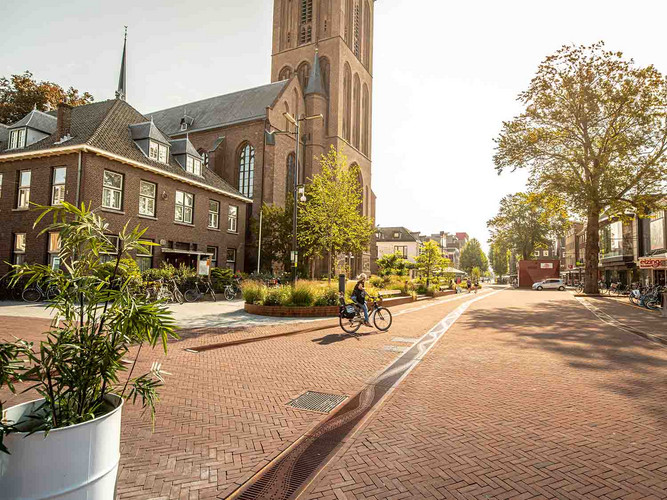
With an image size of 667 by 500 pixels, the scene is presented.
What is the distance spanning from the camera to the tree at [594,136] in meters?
23.8

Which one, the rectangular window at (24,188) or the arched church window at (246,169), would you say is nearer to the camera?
the rectangular window at (24,188)

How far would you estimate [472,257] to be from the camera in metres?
96.5

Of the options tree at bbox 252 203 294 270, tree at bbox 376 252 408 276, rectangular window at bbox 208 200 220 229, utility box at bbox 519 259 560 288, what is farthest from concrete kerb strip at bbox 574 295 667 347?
utility box at bbox 519 259 560 288

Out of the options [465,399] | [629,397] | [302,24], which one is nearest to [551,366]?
[629,397]

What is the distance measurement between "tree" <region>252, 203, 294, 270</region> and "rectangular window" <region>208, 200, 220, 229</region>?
3.17 meters

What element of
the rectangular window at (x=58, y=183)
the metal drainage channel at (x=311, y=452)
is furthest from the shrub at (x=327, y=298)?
the rectangular window at (x=58, y=183)

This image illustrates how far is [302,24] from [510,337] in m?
42.8

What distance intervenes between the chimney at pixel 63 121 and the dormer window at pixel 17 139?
6.83 feet

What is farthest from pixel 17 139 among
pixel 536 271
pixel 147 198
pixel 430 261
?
pixel 536 271

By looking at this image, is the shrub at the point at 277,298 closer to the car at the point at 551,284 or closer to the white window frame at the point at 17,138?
the white window frame at the point at 17,138

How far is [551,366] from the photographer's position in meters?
6.97

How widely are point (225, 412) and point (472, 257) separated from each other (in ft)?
323

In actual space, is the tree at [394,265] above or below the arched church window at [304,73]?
below

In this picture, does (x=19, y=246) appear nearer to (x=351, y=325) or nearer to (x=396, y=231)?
(x=351, y=325)
